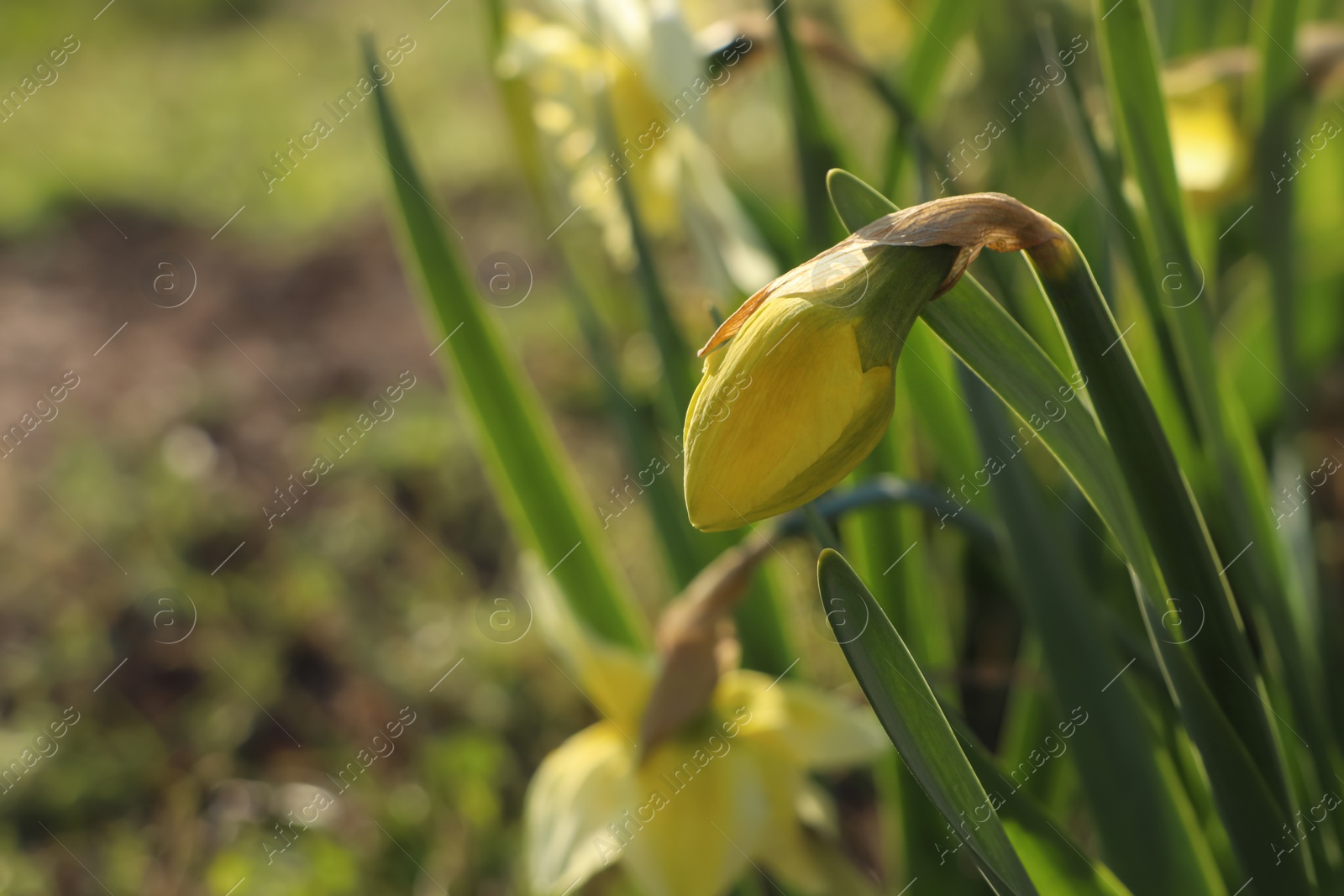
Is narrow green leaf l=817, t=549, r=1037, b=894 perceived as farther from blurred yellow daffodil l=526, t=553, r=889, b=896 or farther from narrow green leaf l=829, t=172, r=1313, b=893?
blurred yellow daffodil l=526, t=553, r=889, b=896

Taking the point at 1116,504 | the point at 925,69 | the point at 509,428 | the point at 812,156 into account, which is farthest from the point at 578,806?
the point at 925,69

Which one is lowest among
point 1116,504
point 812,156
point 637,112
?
point 1116,504

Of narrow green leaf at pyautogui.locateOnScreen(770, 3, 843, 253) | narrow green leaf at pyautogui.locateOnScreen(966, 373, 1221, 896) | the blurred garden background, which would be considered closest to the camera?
narrow green leaf at pyautogui.locateOnScreen(966, 373, 1221, 896)

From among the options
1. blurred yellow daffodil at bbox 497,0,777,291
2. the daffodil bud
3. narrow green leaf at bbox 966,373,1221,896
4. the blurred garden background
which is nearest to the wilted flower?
the daffodil bud

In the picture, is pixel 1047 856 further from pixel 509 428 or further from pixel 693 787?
pixel 509 428

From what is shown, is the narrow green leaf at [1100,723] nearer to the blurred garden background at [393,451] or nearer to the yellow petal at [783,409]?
the blurred garden background at [393,451]

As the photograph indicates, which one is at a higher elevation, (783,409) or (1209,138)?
(783,409)

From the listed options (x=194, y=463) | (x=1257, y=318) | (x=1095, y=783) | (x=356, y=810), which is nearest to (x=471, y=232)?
(x=194, y=463)
